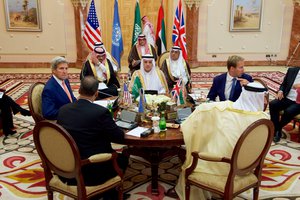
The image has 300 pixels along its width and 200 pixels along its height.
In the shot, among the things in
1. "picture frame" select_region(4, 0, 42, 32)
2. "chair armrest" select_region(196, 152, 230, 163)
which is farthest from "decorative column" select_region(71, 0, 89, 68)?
"chair armrest" select_region(196, 152, 230, 163)

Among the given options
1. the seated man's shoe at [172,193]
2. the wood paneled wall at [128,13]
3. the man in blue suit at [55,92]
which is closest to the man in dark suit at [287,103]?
the seated man's shoe at [172,193]

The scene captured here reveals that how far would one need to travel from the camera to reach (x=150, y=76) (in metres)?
4.98

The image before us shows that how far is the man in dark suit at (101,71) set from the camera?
5523 mm

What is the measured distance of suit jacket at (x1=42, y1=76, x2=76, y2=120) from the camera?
3.87 metres

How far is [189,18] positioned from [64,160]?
27.5 feet

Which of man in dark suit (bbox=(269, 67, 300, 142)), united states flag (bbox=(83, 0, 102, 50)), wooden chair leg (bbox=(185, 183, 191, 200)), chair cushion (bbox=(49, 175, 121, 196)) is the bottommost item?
wooden chair leg (bbox=(185, 183, 191, 200))

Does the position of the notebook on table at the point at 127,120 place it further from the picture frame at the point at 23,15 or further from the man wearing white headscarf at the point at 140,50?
the picture frame at the point at 23,15

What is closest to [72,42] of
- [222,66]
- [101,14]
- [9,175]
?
[101,14]

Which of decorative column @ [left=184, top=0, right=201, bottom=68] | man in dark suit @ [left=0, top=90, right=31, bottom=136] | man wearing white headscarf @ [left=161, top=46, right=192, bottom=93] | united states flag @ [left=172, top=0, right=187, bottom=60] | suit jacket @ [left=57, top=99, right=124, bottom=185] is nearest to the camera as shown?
suit jacket @ [left=57, top=99, right=124, bottom=185]

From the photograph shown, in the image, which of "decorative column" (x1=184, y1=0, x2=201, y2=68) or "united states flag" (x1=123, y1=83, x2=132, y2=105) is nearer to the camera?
"united states flag" (x1=123, y1=83, x2=132, y2=105)

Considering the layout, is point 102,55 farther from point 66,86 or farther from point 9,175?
point 9,175

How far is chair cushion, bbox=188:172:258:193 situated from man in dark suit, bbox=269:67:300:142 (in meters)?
2.26

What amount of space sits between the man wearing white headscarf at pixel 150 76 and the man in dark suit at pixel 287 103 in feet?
5.46

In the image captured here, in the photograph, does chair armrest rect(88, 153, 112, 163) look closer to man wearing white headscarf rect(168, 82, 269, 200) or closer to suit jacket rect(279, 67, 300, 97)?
man wearing white headscarf rect(168, 82, 269, 200)
